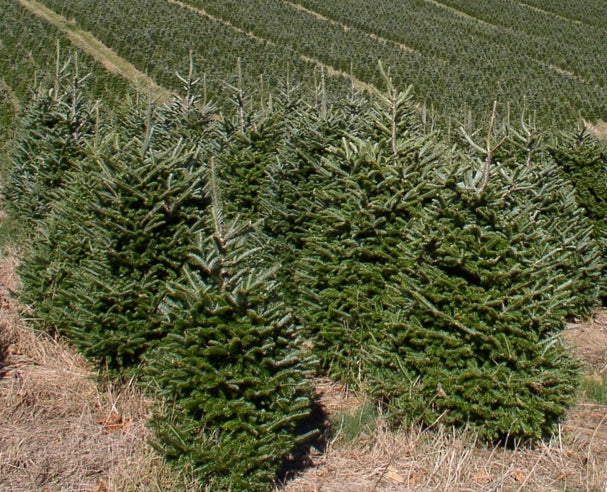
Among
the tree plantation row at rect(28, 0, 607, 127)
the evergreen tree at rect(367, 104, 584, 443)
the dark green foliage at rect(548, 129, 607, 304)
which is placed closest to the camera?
the evergreen tree at rect(367, 104, 584, 443)

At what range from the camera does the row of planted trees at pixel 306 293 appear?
16.5ft

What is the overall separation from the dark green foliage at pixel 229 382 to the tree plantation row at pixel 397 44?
22.0 metres

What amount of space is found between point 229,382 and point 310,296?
2453 millimetres

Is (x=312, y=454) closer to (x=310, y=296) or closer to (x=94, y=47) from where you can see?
(x=310, y=296)

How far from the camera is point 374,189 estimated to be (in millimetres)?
7004

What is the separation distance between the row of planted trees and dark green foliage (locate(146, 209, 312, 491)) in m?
0.01

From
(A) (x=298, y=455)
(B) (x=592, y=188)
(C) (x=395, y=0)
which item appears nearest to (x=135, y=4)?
(C) (x=395, y=0)

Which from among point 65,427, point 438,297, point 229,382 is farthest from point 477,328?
point 65,427

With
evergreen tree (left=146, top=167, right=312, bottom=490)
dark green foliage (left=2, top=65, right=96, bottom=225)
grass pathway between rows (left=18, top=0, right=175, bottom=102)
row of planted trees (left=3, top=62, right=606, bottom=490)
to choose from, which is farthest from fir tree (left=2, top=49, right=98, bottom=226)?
grass pathway between rows (left=18, top=0, right=175, bottom=102)

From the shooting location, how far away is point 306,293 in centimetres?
727

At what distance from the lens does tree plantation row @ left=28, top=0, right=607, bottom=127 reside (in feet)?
107

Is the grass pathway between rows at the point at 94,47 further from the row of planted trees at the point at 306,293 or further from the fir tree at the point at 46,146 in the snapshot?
the row of planted trees at the point at 306,293

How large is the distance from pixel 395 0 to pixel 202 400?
50930 mm

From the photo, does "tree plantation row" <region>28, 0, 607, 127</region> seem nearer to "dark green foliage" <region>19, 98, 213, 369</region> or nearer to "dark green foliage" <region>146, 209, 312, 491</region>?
"dark green foliage" <region>19, 98, 213, 369</region>
